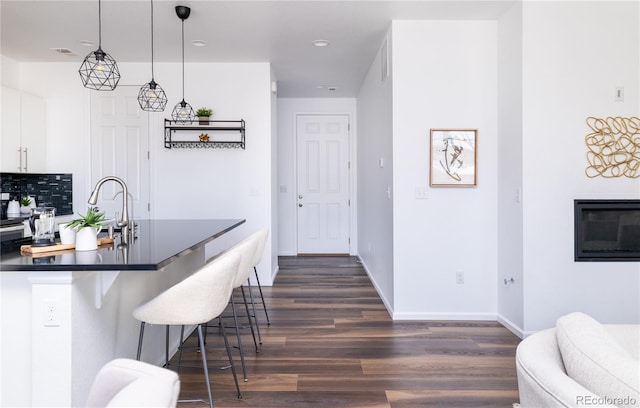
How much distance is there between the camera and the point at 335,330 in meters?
3.41

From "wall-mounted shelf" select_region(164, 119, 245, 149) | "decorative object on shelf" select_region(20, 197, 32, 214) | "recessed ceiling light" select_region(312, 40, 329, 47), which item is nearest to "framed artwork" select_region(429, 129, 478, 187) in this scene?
"recessed ceiling light" select_region(312, 40, 329, 47)

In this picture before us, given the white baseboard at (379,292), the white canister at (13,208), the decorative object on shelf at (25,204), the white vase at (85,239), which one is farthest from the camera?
the decorative object on shelf at (25,204)

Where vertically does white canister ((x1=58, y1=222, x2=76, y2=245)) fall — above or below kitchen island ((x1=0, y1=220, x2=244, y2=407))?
above

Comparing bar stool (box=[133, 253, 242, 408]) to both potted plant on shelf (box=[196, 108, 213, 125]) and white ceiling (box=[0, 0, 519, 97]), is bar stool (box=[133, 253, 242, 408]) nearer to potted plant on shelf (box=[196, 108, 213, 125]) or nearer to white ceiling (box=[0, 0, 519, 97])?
white ceiling (box=[0, 0, 519, 97])

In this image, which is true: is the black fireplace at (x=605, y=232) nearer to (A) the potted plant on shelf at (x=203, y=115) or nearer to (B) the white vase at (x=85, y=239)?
(B) the white vase at (x=85, y=239)

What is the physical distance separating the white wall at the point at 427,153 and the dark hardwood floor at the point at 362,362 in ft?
→ 1.32

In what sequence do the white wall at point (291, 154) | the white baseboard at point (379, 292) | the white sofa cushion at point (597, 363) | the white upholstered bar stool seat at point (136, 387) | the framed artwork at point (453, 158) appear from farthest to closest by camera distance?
1. the white wall at point (291, 154)
2. the white baseboard at point (379, 292)
3. the framed artwork at point (453, 158)
4. the white sofa cushion at point (597, 363)
5. the white upholstered bar stool seat at point (136, 387)

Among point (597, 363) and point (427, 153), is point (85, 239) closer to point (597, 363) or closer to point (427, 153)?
point (597, 363)

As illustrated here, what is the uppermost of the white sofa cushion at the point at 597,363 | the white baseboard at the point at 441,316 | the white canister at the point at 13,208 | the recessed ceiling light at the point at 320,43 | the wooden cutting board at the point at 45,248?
the recessed ceiling light at the point at 320,43

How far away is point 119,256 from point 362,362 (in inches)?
67.8

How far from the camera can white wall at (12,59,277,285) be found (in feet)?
15.8

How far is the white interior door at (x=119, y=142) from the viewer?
4848 millimetres

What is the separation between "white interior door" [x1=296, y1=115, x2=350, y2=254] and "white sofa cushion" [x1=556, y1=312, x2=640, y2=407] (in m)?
6.03

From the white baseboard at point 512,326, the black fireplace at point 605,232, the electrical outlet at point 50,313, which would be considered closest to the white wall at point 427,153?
the white baseboard at point 512,326
